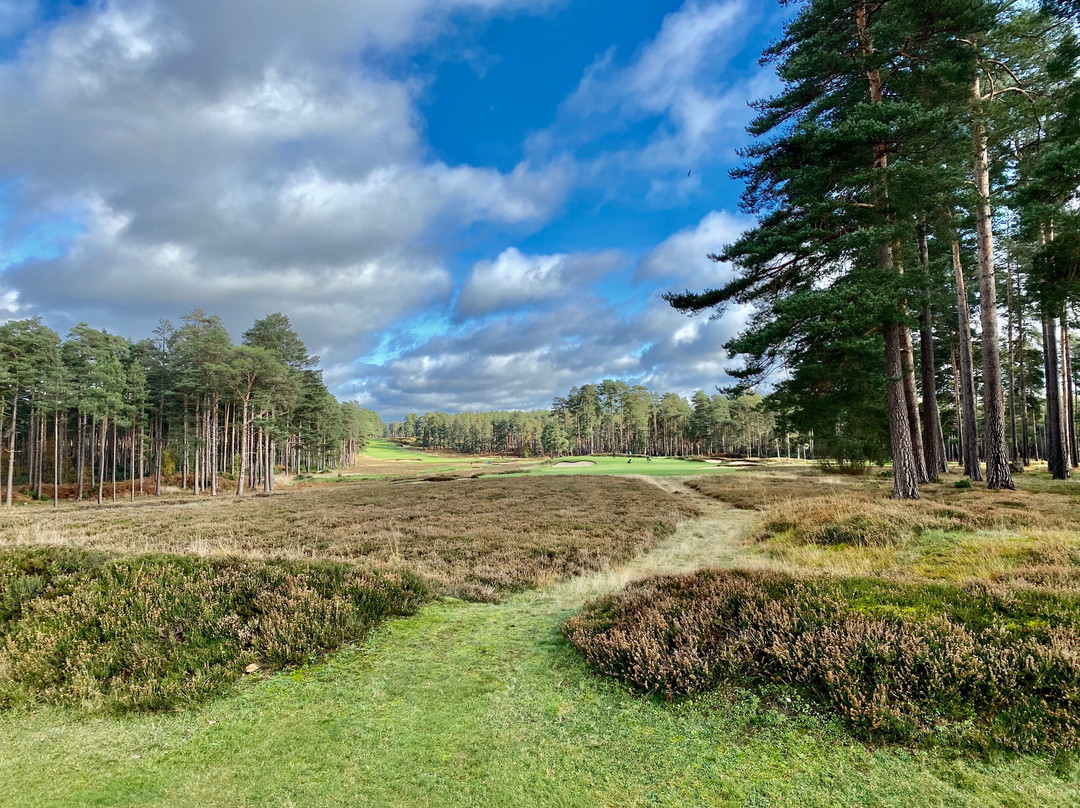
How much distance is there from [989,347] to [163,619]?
83.4 ft

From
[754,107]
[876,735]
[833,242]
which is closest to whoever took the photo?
[876,735]

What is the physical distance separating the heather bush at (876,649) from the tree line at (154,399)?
121 ft

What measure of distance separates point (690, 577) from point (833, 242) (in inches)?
497

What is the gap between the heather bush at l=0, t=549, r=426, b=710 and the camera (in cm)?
431

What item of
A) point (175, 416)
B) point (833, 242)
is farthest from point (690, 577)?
point (175, 416)

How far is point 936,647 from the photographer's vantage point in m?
3.75

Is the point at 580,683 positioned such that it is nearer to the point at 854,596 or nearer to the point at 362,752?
the point at 362,752

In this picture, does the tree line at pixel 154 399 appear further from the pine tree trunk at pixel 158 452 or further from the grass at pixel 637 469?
the grass at pixel 637 469

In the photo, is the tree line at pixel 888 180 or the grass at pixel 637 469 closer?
the tree line at pixel 888 180

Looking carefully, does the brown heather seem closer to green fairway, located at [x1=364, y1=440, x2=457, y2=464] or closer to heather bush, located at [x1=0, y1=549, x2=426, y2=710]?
heather bush, located at [x1=0, y1=549, x2=426, y2=710]

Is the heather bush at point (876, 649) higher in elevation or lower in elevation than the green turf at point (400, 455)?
higher

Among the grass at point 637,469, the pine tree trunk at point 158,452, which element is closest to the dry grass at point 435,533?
the grass at point 637,469

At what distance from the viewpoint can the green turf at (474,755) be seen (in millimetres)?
2779

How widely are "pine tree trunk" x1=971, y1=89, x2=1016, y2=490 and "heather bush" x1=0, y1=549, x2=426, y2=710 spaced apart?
2139cm
